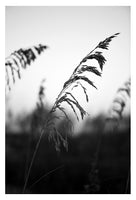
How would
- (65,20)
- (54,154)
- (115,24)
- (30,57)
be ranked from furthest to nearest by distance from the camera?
(54,154), (65,20), (115,24), (30,57)

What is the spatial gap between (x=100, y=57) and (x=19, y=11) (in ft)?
11.6

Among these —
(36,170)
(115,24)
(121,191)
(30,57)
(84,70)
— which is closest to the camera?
(84,70)

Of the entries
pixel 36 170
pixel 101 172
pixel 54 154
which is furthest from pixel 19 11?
pixel 54 154

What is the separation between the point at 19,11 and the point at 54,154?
8.71 meters

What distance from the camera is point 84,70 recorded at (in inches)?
99.6

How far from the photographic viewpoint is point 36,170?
10766 millimetres
